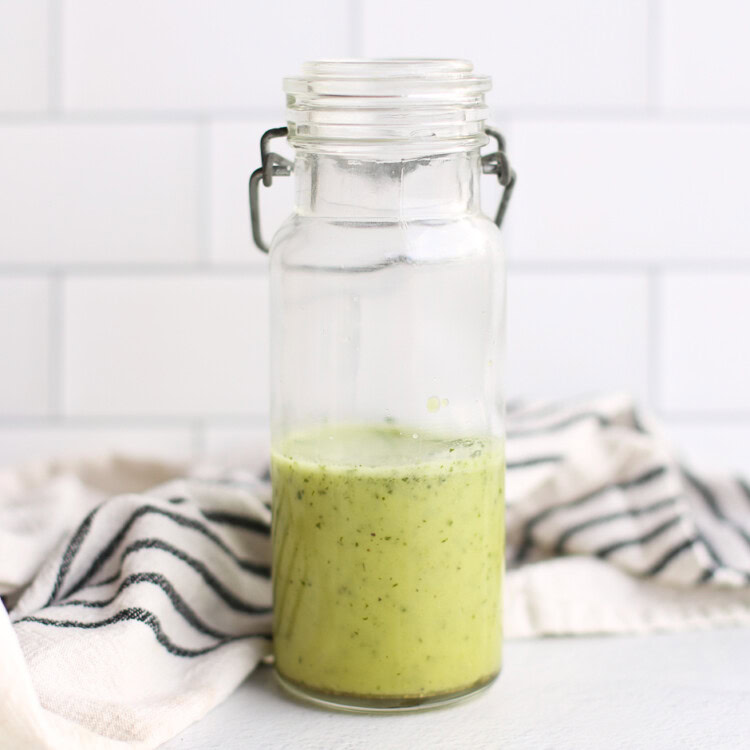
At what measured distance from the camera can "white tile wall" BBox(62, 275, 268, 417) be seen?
41.8 inches

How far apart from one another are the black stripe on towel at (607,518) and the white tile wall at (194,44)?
0.46 meters

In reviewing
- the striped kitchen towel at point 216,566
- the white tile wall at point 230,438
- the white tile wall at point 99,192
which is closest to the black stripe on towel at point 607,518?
the striped kitchen towel at point 216,566

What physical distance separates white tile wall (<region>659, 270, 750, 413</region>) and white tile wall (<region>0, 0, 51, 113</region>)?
1.98 feet

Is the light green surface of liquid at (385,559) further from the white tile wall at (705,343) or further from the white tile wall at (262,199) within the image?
the white tile wall at (705,343)

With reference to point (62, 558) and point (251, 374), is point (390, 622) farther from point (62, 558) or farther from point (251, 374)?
point (251, 374)

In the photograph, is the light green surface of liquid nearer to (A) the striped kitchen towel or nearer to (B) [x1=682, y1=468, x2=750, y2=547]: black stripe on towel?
(A) the striped kitchen towel

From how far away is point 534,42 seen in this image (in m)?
1.03

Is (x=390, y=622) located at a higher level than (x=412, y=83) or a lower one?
lower

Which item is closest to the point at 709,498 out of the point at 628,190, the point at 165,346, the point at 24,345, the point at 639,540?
the point at 639,540

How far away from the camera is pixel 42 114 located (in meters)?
1.04

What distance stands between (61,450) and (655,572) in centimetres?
57

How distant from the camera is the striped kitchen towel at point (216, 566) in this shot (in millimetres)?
623

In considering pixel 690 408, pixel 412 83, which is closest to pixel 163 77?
pixel 412 83

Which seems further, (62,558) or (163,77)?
(163,77)
